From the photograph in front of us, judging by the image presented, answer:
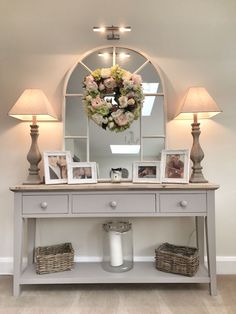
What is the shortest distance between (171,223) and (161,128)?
833 millimetres

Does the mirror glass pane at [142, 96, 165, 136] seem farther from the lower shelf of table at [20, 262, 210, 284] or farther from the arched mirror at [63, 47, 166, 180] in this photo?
the lower shelf of table at [20, 262, 210, 284]

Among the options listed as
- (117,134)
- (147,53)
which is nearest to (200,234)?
(117,134)

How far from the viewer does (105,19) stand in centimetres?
258

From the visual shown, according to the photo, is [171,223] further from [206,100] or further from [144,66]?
[144,66]

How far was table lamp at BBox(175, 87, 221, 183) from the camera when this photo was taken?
228 cm

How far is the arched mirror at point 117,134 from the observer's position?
2473mm

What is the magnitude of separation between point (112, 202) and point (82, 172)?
0.37 m

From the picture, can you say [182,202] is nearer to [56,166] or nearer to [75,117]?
[56,166]

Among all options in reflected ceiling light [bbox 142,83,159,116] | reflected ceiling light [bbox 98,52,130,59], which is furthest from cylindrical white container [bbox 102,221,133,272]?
reflected ceiling light [bbox 98,52,130,59]

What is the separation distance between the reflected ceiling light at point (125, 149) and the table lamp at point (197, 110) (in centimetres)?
45

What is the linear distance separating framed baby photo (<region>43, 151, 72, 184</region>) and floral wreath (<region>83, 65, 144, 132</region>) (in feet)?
1.31

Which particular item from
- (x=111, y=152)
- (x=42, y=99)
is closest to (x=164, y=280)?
(x=111, y=152)

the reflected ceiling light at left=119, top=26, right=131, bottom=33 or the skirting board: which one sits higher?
the reflected ceiling light at left=119, top=26, right=131, bottom=33

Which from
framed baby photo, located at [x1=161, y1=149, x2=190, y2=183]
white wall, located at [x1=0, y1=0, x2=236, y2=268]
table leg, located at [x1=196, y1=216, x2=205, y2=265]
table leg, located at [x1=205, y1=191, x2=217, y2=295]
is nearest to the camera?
table leg, located at [x1=205, y1=191, x2=217, y2=295]
